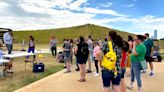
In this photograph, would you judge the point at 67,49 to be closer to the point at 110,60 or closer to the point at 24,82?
the point at 24,82

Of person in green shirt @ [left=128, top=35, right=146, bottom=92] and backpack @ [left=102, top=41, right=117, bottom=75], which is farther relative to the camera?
person in green shirt @ [left=128, top=35, right=146, bottom=92]

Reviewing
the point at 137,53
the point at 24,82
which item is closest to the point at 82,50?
the point at 24,82

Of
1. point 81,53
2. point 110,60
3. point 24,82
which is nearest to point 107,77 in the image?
point 110,60

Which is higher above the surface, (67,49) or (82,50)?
(82,50)

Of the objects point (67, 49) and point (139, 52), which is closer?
point (139, 52)

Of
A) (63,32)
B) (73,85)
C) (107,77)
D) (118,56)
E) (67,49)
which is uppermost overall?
(63,32)

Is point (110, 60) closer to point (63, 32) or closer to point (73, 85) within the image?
point (73, 85)

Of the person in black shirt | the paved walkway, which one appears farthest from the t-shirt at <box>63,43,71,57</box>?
the person in black shirt

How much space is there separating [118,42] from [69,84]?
4.87 metres

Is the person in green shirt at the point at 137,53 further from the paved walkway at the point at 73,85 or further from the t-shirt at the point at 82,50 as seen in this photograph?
A: the t-shirt at the point at 82,50

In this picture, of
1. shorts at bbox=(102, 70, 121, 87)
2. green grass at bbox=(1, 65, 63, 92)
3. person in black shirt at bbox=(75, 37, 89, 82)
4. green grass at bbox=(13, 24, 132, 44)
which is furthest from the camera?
green grass at bbox=(13, 24, 132, 44)

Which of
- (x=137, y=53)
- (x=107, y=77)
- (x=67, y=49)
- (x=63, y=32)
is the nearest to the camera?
(x=107, y=77)

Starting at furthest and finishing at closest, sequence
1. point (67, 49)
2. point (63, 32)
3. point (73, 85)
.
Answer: point (63, 32)
point (67, 49)
point (73, 85)

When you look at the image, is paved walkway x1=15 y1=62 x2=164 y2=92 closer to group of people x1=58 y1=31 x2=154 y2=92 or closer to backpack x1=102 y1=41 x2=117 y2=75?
group of people x1=58 y1=31 x2=154 y2=92
